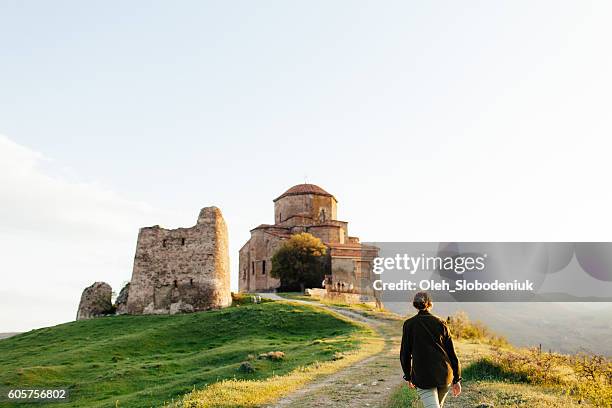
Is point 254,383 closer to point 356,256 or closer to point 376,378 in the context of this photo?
point 376,378

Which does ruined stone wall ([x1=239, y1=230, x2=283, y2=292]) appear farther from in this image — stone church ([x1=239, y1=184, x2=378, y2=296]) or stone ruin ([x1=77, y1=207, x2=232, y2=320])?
stone ruin ([x1=77, y1=207, x2=232, y2=320])

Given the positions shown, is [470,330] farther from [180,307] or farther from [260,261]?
[260,261]

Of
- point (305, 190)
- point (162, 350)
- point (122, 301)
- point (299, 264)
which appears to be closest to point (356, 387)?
point (162, 350)

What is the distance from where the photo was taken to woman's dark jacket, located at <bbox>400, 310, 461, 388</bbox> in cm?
652

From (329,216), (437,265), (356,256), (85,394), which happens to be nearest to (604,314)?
(437,265)

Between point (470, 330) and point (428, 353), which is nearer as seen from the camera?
point (428, 353)

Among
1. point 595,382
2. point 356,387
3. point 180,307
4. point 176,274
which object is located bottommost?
point 356,387

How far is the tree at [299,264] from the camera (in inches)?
1837

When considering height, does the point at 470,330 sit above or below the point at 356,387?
above

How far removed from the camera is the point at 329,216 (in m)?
56.7

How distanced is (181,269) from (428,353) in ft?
90.6

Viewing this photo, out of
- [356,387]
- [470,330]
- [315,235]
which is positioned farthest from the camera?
[315,235]

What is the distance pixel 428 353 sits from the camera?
6594mm

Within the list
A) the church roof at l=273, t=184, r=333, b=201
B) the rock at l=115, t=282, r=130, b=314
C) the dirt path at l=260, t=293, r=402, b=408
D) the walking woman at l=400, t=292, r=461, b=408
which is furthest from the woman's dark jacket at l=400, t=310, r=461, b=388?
the church roof at l=273, t=184, r=333, b=201
